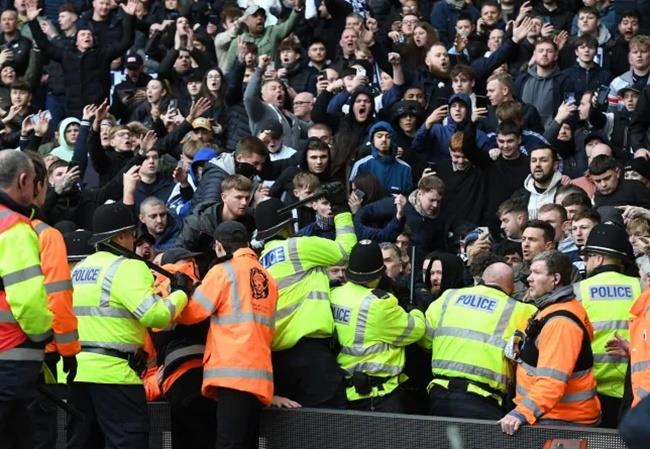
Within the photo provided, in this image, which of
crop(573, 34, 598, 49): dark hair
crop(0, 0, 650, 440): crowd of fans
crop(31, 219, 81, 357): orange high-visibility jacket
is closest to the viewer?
crop(31, 219, 81, 357): orange high-visibility jacket

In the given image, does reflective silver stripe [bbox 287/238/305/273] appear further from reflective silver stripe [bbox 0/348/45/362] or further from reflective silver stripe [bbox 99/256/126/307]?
reflective silver stripe [bbox 0/348/45/362]

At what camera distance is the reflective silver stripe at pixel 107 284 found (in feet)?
32.0

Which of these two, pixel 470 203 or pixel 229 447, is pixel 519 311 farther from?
pixel 470 203

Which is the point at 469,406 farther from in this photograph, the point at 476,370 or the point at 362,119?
the point at 362,119

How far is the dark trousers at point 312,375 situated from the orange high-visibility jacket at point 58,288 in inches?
72.1

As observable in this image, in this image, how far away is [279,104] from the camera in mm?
15945

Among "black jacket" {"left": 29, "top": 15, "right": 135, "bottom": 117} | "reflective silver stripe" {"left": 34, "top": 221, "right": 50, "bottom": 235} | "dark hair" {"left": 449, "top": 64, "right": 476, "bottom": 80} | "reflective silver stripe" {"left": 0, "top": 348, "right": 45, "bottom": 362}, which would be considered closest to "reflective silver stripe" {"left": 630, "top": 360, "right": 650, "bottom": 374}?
"reflective silver stripe" {"left": 0, "top": 348, "right": 45, "bottom": 362}

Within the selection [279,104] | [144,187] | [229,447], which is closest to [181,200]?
[144,187]

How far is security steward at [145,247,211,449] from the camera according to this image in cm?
1018

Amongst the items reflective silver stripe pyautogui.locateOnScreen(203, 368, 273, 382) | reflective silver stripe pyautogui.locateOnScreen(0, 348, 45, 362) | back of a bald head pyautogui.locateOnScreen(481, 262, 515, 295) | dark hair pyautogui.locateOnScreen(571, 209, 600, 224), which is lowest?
reflective silver stripe pyautogui.locateOnScreen(203, 368, 273, 382)

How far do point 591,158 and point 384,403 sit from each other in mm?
4357

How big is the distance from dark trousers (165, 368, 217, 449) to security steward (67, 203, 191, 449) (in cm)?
36

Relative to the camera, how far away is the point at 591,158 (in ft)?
44.3

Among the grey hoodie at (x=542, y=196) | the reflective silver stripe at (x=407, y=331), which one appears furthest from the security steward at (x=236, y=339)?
the grey hoodie at (x=542, y=196)
